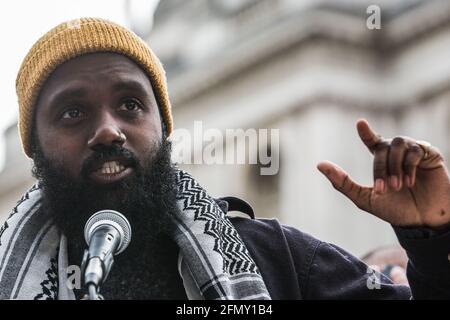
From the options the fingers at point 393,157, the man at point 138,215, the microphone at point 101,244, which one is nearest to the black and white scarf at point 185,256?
the man at point 138,215

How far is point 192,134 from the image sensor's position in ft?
88.1

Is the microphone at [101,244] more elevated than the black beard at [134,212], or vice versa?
the black beard at [134,212]

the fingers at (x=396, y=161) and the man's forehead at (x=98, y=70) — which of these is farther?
the man's forehead at (x=98, y=70)

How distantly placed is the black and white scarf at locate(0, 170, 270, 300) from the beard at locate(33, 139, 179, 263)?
41 mm

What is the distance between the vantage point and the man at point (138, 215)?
3477mm

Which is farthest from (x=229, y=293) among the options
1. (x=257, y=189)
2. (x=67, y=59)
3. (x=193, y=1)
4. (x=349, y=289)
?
(x=193, y=1)

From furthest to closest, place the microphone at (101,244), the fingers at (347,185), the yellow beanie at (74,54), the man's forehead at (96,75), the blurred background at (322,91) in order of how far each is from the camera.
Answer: the blurred background at (322,91) < the yellow beanie at (74,54) < the man's forehead at (96,75) < the fingers at (347,185) < the microphone at (101,244)

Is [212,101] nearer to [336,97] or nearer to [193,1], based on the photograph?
[336,97]

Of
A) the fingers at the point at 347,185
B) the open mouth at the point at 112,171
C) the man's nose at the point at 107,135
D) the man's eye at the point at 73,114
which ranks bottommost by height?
the fingers at the point at 347,185

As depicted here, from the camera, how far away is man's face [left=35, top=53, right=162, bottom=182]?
146 inches

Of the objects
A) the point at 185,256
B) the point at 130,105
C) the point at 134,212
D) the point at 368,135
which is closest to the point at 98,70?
the point at 130,105

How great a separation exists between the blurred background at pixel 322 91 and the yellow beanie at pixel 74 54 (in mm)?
17711

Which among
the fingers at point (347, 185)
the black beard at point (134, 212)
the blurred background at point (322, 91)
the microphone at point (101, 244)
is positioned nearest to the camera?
the microphone at point (101, 244)

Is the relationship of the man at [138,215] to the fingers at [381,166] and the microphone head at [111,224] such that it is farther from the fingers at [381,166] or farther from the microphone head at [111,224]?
the microphone head at [111,224]
